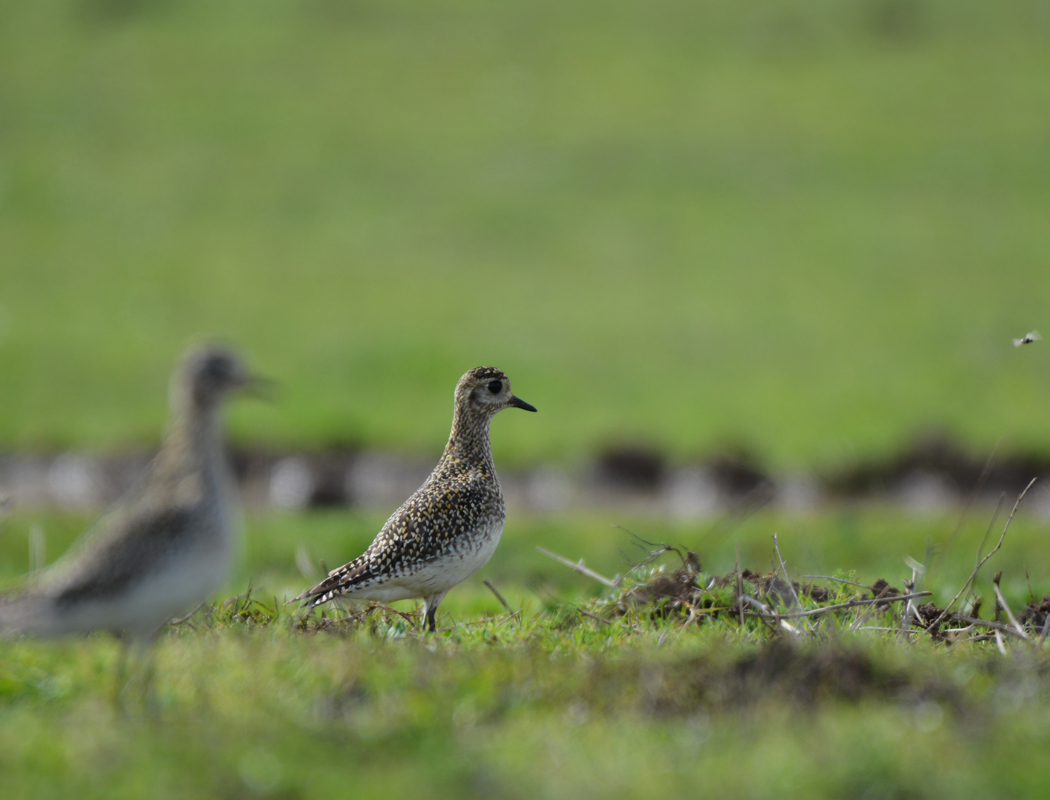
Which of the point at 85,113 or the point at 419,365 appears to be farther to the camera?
the point at 85,113

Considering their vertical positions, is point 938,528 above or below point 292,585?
below

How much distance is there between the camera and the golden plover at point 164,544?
500cm

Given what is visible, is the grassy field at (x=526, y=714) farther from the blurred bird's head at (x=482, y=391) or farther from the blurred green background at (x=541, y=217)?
the blurred green background at (x=541, y=217)

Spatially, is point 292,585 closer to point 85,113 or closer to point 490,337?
point 490,337

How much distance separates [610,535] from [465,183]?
2036 cm

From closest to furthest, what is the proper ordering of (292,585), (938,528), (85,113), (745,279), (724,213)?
(292,585), (938,528), (745,279), (724,213), (85,113)

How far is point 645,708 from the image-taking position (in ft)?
16.6

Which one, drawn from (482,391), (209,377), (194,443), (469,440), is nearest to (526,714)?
(194,443)

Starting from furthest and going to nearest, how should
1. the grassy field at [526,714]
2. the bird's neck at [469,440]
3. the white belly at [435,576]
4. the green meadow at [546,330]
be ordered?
the bird's neck at [469,440] < the white belly at [435,576] < the green meadow at [546,330] < the grassy field at [526,714]

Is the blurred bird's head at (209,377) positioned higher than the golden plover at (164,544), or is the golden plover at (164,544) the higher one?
the blurred bird's head at (209,377)

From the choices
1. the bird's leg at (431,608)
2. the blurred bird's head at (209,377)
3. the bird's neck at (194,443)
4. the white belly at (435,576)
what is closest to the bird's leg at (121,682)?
the bird's neck at (194,443)

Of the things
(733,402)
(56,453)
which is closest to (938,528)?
(733,402)

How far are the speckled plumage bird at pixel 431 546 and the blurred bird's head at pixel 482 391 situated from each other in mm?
485

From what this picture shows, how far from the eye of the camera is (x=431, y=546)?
23.0ft
